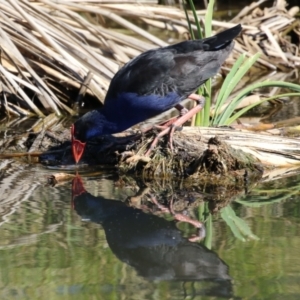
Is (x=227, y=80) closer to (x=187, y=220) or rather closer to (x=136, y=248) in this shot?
(x=187, y=220)

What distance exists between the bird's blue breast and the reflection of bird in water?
0.63 m

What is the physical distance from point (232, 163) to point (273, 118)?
1529 millimetres

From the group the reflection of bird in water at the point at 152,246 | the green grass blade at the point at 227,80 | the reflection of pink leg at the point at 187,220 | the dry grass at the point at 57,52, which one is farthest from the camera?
the dry grass at the point at 57,52

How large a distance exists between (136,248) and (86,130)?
1.37 m

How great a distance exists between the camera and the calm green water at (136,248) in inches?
106

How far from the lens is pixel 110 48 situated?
6.00m

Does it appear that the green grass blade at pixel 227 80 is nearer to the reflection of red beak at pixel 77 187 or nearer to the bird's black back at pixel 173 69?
the bird's black back at pixel 173 69

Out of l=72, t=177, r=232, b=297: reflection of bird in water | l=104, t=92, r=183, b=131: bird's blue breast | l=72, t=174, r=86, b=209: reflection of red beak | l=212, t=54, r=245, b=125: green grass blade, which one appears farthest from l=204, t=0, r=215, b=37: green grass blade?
l=72, t=177, r=232, b=297: reflection of bird in water

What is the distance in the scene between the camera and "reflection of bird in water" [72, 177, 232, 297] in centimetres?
280

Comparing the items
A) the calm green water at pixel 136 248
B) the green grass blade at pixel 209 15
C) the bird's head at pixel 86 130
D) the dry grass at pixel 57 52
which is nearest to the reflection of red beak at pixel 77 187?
the calm green water at pixel 136 248

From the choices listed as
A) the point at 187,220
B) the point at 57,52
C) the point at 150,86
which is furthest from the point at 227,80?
the point at 57,52

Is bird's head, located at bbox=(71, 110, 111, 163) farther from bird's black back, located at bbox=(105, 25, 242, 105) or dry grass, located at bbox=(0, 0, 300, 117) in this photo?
dry grass, located at bbox=(0, 0, 300, 117)

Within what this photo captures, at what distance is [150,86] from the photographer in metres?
4.26

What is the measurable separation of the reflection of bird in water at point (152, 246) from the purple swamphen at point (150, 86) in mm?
602
